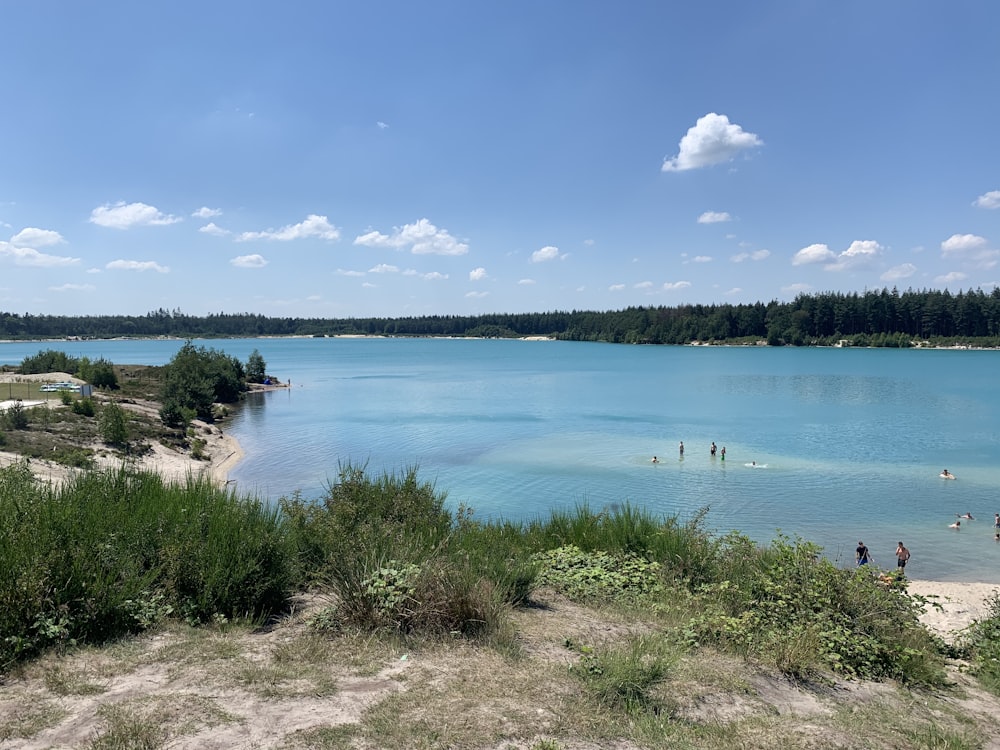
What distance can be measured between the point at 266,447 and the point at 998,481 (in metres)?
49.3

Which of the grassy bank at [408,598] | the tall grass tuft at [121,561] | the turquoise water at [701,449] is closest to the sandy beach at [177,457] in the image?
the turquoise water at [701,449]

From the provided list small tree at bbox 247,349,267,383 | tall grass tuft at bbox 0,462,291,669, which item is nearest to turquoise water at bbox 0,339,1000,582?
small tree at bbox 247,349,267,383

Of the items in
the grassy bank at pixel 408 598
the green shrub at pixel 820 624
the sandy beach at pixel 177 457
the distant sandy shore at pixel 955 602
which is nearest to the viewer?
the grassy bank at pixel 408 598

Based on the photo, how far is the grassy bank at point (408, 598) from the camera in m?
5.95

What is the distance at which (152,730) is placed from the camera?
4.68 m

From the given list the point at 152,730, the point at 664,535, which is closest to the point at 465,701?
the point at 152,730

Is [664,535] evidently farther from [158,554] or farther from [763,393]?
[763,393]

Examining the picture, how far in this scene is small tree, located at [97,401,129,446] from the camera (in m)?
37.9

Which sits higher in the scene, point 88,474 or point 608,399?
point 88,474

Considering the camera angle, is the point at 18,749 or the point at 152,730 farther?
the point at 152,730

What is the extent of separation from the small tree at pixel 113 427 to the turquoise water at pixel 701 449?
7.58m

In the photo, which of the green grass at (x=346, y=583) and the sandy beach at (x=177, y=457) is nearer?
the green grass at (x=346, y=583)

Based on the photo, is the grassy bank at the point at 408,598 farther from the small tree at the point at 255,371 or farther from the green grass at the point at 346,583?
the small tree at the point at 255,371

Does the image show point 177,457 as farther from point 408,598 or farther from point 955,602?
point 955,602
